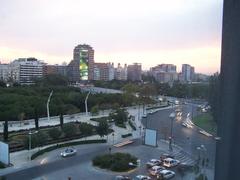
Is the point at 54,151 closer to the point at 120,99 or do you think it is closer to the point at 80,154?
the point at 80,154

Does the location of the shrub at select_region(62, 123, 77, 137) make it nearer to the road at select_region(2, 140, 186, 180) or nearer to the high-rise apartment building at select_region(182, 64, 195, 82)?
the road at select_region(2, 140, 186, 180)

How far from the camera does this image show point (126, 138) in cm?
1034

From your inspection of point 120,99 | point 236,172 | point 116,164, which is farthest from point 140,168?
point 120,99

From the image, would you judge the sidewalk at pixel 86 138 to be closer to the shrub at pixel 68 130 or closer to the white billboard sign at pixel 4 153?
the white billboard sign at pixel 4 153

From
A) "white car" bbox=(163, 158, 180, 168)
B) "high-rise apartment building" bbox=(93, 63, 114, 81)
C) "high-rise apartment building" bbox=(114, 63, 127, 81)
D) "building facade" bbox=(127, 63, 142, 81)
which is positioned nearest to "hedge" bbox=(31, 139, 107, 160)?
"white car" bbox=(163, 158, 180, 168)

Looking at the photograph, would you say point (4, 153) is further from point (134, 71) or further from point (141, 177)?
point (134, 71)

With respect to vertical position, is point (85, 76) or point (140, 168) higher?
point (85, 76)

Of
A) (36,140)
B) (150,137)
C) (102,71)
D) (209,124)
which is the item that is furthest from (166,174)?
(102,71)

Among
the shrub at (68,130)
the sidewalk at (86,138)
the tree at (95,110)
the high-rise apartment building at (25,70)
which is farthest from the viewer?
the high-rise apartment building at (25,70)

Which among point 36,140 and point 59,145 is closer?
point 36,140

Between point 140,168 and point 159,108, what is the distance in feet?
40.3

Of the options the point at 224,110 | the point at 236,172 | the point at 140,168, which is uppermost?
the point at 224,110

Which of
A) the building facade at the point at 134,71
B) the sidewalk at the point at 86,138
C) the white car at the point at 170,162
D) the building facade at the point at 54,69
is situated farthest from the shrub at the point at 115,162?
the building facade at the point at 134,71

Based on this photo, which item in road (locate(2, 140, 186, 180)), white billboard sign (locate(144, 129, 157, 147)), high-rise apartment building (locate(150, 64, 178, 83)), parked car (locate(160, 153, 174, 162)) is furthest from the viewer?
high-rise apartment building (locate(150, 64, 178, 83))
